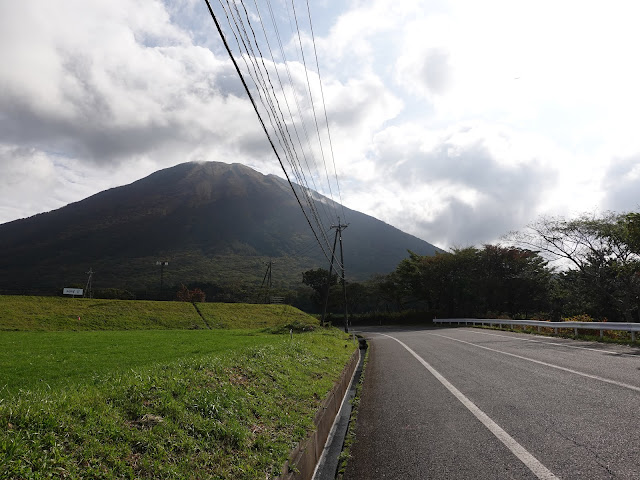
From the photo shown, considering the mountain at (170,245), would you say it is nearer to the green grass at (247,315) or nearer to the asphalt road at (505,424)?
the green grass at (247,315)

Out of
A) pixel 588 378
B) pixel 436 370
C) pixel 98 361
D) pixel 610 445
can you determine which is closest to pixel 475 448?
pixel 610 445

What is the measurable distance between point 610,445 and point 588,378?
13.4 ft

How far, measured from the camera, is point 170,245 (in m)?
153

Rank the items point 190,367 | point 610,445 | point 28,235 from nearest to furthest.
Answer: point 610,445 < point 190,367 < point 28,235

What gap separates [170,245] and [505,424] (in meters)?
160

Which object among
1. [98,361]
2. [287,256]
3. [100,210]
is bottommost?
[98,361]

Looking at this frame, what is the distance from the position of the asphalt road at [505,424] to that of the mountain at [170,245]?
9901 cm

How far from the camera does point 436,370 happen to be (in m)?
10.3

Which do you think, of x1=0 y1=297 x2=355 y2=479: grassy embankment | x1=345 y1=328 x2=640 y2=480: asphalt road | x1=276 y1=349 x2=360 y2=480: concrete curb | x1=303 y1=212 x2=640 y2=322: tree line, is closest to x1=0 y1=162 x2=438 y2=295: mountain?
x1=303 y1=212 x2=640 y2=322: tree line

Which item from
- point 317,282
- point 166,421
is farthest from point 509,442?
point 317,282

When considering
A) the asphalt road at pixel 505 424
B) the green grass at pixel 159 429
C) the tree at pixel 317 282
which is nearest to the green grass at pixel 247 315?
the tree at pixel 317 282

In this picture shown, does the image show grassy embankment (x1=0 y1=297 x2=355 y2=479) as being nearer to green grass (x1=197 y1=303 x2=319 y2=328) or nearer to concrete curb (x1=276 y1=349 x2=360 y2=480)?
concrete curb (x1=276 y1=349 x2=360 y2=480)

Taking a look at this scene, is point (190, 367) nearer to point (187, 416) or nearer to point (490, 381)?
point (187, 416)

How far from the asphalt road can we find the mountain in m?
99.0
